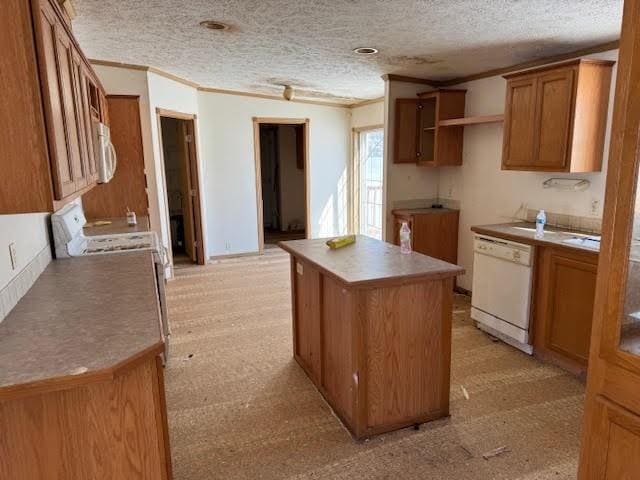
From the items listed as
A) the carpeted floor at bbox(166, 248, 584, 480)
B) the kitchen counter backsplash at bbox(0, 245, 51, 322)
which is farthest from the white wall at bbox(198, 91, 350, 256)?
the kitchen counter backsplash at bbox(0, 245, 51, 322)

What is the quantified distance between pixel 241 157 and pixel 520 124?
12.9 feet

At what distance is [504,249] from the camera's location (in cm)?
333

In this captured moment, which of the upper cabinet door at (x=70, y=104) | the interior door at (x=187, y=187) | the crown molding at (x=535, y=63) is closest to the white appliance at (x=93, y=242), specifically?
the upper cabinet door at (x=70, y=104)

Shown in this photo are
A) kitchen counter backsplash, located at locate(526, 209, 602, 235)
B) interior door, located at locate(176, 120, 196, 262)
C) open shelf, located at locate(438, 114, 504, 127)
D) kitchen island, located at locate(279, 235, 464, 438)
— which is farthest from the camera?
interior door, located at locate(176, 120, 196, 262)

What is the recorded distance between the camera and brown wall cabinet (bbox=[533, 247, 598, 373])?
2.79 meters

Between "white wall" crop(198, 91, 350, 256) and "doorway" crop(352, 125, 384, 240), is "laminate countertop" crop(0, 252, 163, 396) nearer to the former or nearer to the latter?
"white wall" crop(198, 91, 350, 256)

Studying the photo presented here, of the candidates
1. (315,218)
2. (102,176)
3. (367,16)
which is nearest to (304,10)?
(367,16)

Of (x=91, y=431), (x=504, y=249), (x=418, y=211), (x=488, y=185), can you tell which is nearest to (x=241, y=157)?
(x=418, y=211)

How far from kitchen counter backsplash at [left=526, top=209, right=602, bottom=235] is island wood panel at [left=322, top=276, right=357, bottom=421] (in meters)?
2.26

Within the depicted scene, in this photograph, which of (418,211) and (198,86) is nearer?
(418,211)

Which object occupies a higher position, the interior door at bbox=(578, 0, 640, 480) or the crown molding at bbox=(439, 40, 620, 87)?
the crown molding at bbox=(439, 40, 620, 87)

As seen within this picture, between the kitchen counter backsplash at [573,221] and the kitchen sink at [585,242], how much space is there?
0.26m

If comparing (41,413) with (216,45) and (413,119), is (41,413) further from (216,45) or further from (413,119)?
(413,119)

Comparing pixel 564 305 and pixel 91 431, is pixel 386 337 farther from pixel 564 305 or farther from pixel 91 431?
pixel 564 305
